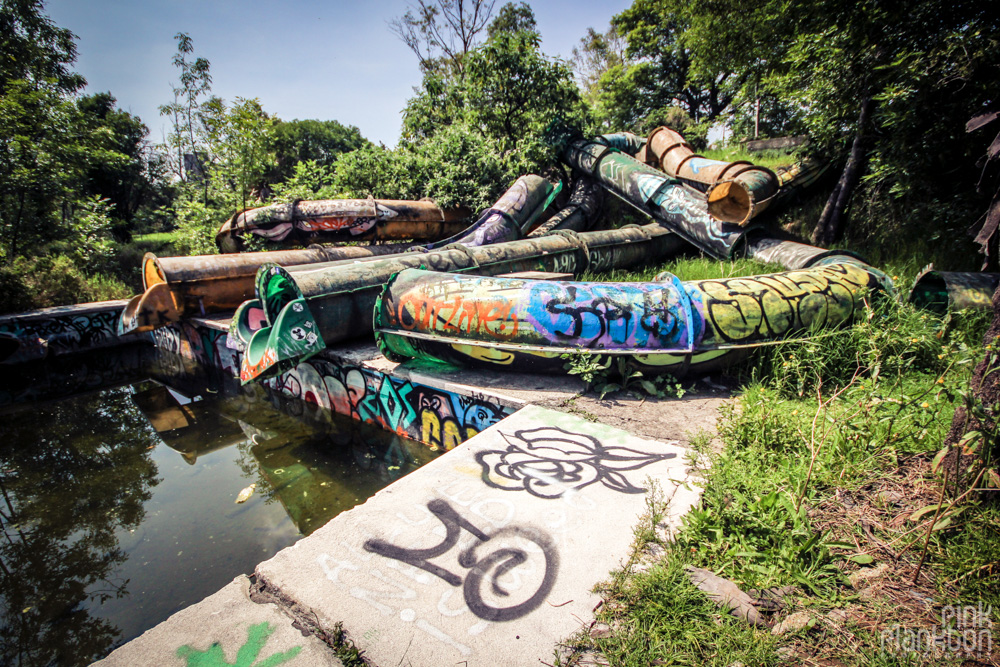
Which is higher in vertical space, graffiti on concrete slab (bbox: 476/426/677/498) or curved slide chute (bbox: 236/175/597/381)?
curved slide chute (bbox: 236/175/597/381)

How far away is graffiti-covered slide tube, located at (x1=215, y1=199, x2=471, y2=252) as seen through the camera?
8766mm

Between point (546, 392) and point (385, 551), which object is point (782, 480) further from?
point (385, 551)

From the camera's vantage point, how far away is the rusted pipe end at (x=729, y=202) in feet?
23.9

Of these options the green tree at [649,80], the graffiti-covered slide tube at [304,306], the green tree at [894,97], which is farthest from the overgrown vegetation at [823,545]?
the green tree at [649,80]

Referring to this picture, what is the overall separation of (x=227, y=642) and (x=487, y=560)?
113 cm

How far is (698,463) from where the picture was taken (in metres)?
2.85

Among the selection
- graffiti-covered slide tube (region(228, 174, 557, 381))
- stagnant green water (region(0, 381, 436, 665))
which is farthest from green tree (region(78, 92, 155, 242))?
graffiti-covered slide tube (region(228, 174, 557, 381))

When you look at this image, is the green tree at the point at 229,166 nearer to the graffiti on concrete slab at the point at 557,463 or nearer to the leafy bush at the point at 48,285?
the leafy bush at the point at 48,285

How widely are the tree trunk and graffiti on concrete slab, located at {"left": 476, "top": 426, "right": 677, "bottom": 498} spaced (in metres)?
7.03

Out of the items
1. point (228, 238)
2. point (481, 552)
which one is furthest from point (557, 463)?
point (228, 238)

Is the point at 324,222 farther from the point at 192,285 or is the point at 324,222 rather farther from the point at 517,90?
the point at 517,90

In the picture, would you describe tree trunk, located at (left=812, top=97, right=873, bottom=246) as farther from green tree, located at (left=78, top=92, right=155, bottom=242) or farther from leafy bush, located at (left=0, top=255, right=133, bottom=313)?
green tree, located at (left=78, top=92, right=155, bottom=242)

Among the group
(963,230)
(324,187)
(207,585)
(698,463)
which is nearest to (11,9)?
(324,187)

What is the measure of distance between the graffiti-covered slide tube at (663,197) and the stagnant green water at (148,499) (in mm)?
6131
